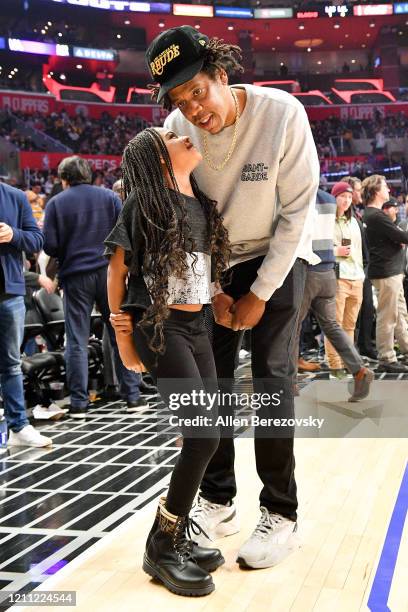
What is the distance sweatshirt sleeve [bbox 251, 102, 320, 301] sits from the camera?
2.21 m

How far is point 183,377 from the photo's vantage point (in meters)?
2.12

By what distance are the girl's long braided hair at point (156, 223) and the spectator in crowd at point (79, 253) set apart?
263cm

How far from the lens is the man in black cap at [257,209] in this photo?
6.84 ft

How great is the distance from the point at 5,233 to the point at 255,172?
1.99 m

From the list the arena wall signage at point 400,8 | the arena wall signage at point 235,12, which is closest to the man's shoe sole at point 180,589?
the arena wall signage at point 235,12

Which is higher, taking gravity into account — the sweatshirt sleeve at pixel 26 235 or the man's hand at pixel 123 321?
the sweatshirt sleeve at pixel 26 235

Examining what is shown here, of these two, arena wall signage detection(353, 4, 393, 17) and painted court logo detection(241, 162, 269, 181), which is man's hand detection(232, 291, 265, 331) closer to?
painted court logo detection(241, 162, 269, 181)

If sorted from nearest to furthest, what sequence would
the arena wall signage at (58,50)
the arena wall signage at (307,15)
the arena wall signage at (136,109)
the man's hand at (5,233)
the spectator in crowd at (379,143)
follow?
the man's hand at (5,233) → the arena wall signage at (136,109) → the spectator in crowd at (379,143) → the arena wall signage at (58,50) → the arena wall signage at (307,15)

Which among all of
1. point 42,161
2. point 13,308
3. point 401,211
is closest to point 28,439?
point 13,308

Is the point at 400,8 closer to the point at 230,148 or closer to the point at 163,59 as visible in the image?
the point at 230,148

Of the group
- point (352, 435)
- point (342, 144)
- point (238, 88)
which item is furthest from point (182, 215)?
point (342, 144)

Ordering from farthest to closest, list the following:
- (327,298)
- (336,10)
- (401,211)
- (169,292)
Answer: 1. (336,10)
2. (401,211)
3. (327,298)
4. (169,292)

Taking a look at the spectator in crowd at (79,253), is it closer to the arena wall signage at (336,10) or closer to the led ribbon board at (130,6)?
the led ribbon board at (130,6)

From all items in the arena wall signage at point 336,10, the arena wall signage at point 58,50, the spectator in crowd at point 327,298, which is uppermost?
the arena wall signage at point 336,10
